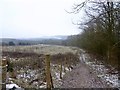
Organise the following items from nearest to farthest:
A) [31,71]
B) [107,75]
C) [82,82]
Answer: [82,82], [31,71], [107,75]

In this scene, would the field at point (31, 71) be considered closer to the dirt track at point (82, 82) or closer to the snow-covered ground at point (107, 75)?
the dirt track at point (82, 82)

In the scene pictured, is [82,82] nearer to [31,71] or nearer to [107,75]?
[31,71]

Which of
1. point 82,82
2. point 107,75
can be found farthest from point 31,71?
point 107,75

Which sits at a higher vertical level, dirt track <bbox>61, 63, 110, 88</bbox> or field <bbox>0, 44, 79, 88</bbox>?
field <bbox>0, 44, 79, 88</bbox>

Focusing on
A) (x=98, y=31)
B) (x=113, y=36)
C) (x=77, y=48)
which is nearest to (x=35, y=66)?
(x=113, y=36)

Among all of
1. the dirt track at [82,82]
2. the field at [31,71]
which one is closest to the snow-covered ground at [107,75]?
the dirt track at [82,82]

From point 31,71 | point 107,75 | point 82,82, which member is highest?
point 31,71

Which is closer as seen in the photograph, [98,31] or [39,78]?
[39,78]

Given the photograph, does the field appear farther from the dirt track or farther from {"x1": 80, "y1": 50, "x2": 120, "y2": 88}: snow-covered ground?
{"x1": 80, "y1": 50, "x2": 120, "y2": 88}: snow-covered ground

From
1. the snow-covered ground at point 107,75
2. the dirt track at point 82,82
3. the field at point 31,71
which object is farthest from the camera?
the snow-covered ground at point 107,75

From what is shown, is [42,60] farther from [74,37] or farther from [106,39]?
[74,37]

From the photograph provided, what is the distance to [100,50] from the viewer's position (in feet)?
105

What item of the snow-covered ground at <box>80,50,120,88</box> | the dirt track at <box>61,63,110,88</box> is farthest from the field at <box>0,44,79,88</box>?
the snow-covered ground at <box>80,50,120,88</box>

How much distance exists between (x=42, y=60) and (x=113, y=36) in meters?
8.45
